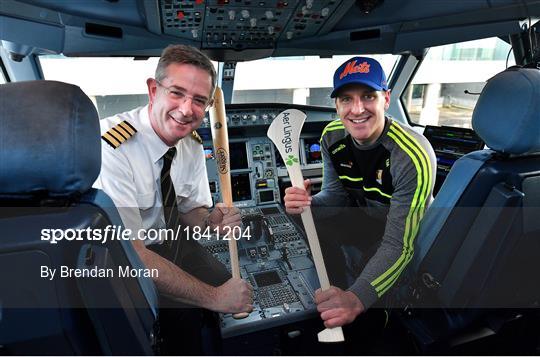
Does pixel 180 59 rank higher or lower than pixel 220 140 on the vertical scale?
higher

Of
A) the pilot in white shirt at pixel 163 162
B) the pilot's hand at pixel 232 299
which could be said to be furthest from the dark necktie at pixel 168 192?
the pilot's hand at pixel 232 299

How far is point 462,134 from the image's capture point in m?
2.77

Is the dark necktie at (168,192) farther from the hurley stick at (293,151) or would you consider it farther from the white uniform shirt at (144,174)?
the hurley stick at (293,151)

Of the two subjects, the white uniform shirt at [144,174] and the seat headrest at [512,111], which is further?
the white uniform shirt at [144,174]

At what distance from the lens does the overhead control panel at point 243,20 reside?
66.6 inches

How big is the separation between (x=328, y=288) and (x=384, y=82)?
3.29 ft

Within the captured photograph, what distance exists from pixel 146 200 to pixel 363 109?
109 centimetres

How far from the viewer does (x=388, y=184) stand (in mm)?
1648

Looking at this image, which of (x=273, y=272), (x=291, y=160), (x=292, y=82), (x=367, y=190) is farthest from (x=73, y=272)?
(x=292, y=82)

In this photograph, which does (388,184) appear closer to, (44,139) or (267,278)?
(267,278)

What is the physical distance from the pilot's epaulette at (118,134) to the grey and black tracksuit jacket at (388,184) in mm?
1092

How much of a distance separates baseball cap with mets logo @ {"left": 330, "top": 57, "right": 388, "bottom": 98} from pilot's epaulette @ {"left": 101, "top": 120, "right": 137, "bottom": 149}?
0.98m

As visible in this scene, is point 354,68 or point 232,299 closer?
point 232,299

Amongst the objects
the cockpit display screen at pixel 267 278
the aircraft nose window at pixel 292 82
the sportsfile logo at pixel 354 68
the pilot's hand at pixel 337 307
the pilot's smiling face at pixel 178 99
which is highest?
the aircraft nose window at pixel 292 82
